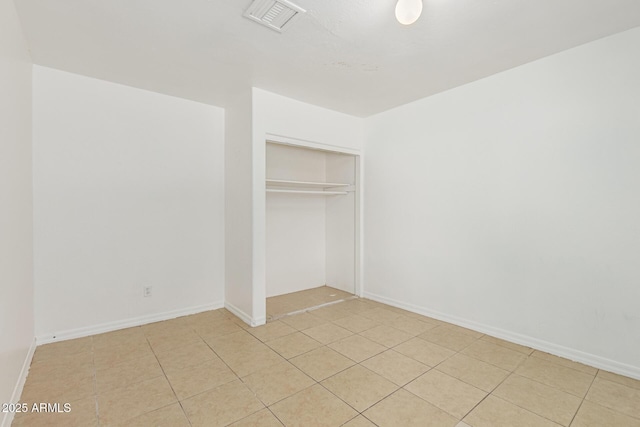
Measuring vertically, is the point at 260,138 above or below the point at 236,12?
below

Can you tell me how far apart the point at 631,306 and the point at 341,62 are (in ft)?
9.39

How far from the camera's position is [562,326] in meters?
2.40

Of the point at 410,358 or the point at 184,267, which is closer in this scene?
the point at 410,358

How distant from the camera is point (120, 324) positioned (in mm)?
2936

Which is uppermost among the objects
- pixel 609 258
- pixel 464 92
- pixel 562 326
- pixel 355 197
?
pixel 464 92

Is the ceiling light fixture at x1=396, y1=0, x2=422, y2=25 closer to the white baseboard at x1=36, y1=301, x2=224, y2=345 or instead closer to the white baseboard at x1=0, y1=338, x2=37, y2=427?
the white baseboard at x1=0, y1=338, x2=37, y2=427

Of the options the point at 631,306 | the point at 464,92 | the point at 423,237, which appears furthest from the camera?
the point at 423,237

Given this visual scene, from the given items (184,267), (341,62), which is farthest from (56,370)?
(341,62)

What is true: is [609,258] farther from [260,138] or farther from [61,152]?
[61,152]

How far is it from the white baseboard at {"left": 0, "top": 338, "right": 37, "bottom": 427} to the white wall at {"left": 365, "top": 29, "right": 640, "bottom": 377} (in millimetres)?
3353

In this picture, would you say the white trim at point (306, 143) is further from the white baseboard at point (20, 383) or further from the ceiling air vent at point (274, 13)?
the white baseboard at point (20, 383)

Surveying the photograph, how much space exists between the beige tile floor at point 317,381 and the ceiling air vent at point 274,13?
8.06 ft

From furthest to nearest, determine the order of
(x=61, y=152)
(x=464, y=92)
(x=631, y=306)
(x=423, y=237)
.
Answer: (x=423, y=237), (x=464, y=92), (x=61, y=152), (x=631, y=306)

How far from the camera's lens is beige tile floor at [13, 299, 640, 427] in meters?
1.72
